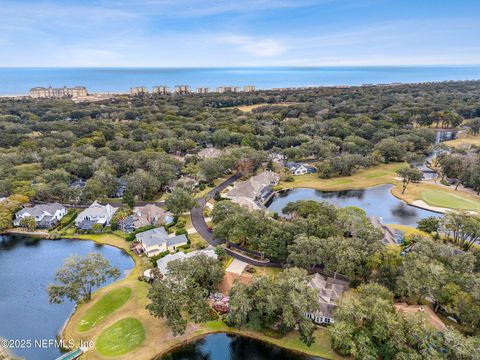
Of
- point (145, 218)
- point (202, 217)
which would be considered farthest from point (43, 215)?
point (202, 217)

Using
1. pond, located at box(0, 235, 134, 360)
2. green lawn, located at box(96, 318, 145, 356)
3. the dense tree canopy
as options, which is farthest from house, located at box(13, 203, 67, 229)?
green lawn, located at box(96, 318, 145, 356)

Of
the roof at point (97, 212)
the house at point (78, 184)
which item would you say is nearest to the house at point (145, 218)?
the roof at point (97, 212)

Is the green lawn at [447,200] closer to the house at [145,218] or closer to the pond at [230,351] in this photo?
the pond at [230,351]

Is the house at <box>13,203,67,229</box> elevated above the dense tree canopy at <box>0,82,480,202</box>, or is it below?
below

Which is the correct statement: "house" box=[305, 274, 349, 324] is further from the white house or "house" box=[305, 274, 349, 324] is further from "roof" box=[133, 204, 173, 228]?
the white house

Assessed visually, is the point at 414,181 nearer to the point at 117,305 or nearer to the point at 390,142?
the point at 390,142

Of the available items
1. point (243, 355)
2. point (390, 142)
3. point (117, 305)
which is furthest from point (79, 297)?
point (390, 142)

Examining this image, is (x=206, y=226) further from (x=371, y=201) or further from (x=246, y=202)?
(x=371, y=201)
